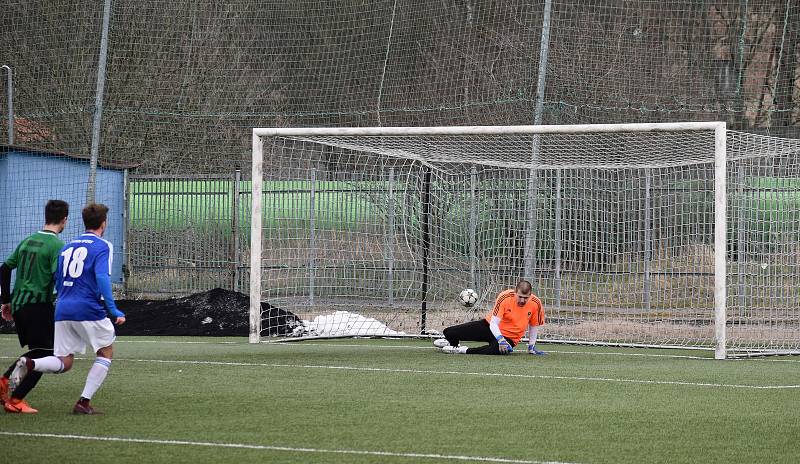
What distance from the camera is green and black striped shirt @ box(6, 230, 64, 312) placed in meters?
8.65

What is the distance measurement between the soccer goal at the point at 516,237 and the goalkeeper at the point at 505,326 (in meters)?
1.97

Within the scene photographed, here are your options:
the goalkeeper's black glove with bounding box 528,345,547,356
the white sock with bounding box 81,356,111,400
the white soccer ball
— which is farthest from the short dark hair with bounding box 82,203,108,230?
the white soccer ball

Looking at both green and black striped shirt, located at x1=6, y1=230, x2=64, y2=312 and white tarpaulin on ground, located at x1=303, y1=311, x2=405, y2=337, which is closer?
green and black striped shirt, located at x1=6, y1=230, x2=64, y2=312

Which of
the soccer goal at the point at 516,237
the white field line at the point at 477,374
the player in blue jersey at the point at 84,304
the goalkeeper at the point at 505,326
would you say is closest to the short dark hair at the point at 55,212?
the player in blue jersey at the point at 84,304

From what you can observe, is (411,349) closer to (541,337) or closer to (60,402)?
(541,337)

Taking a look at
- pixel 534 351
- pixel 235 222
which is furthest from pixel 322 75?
pixel 534 351

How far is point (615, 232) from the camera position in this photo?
16484 mm

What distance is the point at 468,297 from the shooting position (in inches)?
633

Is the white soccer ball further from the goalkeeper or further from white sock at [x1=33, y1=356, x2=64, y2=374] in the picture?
white sock at [x1=33, y1=356, x2=64, y2=374]

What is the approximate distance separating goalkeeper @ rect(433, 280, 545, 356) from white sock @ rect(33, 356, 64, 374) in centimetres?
616

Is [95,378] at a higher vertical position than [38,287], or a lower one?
lower

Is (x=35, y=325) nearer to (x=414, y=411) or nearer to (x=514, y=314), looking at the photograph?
(x=414, y=411)

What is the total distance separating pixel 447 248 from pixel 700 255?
3542 millimetres

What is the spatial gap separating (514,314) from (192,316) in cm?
586
